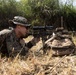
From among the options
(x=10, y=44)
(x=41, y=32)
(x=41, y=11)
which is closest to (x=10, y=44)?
(x=10, y=44)

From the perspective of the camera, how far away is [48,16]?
19.4 meters

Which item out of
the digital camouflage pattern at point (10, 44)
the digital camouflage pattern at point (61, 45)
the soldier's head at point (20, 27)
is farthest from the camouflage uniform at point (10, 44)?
the digital camouflage pattern at point (61, 45)

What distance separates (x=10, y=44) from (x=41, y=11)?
1507cm

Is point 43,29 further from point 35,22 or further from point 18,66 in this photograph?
point 35,22

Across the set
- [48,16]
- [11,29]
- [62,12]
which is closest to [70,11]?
[62,12]

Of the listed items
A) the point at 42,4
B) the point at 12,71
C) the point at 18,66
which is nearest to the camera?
the point at 12,71

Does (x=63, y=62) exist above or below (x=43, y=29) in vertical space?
below

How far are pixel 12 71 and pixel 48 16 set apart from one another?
15.7 metres

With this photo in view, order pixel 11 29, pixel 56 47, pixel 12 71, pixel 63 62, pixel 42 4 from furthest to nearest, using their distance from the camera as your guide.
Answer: pixel 42 4 → pixel 56 47 → pixel 11 29 → pixel 63 62 → pixel 12 71

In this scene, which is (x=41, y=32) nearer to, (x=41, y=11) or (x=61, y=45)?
(x=61, y=45)

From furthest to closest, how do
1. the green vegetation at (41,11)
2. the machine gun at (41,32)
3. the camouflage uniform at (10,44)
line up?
the green vegetation at (41,11)
the machine gun at (41,32)
the camouflage uniform at (10,44)

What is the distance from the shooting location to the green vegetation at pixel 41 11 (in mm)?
19281

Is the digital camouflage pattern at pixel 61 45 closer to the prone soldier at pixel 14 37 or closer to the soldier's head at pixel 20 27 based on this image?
the prone soldier at pixel 14 37

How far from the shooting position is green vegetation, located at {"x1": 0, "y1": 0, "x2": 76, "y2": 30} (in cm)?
1928
